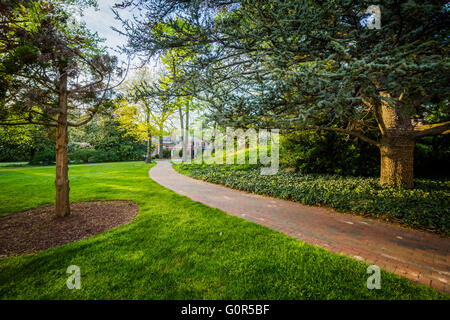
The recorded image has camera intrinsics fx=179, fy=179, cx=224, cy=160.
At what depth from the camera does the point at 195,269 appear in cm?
255

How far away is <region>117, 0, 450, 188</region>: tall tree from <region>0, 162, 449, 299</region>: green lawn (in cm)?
211

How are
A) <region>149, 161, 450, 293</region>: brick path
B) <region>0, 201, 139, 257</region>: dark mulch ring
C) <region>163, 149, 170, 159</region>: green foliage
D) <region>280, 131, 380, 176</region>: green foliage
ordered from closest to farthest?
<region>149, 161, 450, 293</region>: brick path
<region>0, 201, 139, 257</region>: dark mulch ring
<region>280, 131, 380, 176</region>: green foliage
<region>163, 149, 170, 159</region>: green foliage

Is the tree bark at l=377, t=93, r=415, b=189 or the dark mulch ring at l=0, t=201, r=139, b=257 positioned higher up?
the tree bark at l=377, t=93, r=415, b=189

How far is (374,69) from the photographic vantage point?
222 centimetres

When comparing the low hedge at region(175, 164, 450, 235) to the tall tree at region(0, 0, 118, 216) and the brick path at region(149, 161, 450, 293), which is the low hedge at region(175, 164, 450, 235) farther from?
the tall tree at region(0, 0, 118, 216)

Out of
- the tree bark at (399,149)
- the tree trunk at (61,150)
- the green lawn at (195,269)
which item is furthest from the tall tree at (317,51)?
the green lawn at (195,269)

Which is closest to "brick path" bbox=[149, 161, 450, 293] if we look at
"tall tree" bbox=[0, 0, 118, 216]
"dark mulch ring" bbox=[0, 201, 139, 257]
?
"dark mulch ring" bbox=[0, 201, 139, 257]

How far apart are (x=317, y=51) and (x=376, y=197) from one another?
410cm

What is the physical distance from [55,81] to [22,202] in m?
4.32

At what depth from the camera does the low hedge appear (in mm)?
3818

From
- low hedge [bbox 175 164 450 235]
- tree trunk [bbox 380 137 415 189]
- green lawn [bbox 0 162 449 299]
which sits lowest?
green lawn [bbox 0 162 449 299]
